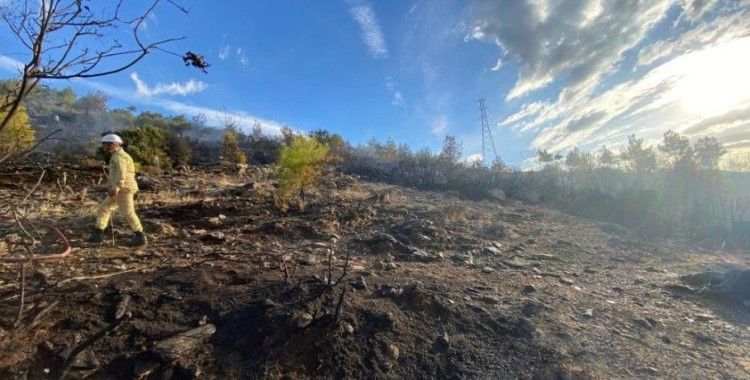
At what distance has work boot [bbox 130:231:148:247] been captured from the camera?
532cm

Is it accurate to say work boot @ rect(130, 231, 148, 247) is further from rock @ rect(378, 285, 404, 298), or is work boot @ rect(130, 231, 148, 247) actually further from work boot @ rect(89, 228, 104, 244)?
rock @ rect(378, 285, 404, 298)

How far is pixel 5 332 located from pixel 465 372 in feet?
10.7

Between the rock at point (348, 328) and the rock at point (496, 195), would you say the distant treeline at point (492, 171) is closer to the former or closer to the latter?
the rock at point (496, 195)

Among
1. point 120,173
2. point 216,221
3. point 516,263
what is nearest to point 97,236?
point 120,173

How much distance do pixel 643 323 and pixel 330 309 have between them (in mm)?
3540

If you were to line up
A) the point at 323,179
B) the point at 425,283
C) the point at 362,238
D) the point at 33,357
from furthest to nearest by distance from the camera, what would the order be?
the point at 323,179 < the point at 362,238 < the point at 425,283 < the point at 33,357

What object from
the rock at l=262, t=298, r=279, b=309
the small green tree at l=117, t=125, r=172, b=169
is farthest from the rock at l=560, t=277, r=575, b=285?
the small green tree at l=117, t=125, r=172, b=169

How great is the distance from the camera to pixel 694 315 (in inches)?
199

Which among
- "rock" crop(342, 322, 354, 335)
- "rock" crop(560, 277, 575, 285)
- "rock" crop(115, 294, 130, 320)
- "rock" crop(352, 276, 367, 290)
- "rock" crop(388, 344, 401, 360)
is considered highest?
"rock" crop(115, 294, 130, 320)

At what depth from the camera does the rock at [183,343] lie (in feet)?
9.08

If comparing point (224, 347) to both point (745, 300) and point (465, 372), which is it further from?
point (745, 300)

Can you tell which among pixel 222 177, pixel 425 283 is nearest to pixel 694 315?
pixel 425 283

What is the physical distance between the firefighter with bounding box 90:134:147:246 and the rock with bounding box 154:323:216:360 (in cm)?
289

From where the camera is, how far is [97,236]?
5.59 meters
